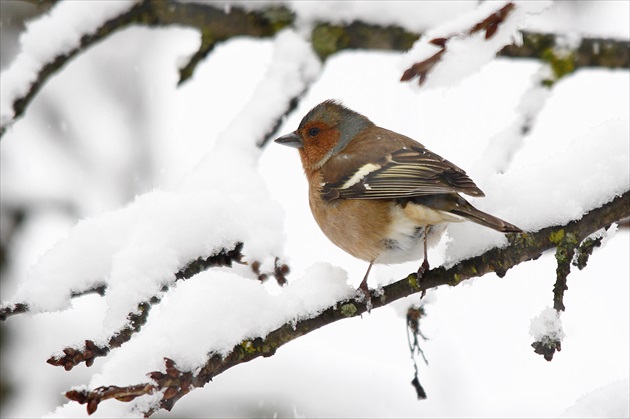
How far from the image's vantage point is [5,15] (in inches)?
266

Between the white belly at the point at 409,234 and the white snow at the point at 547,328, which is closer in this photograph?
the white snow at the point at 547,328

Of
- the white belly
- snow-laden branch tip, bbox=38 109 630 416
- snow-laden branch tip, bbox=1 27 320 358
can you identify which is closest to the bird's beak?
snow-laden branch tip, bbox=1 27 320 358

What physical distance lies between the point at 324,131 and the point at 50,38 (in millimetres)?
1593

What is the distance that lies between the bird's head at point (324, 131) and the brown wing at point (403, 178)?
0.57 m

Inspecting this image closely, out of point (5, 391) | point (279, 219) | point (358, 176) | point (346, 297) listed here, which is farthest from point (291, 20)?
point (5, 391)

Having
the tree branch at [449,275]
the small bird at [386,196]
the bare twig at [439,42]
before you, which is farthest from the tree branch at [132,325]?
the bare twig at [439,42]

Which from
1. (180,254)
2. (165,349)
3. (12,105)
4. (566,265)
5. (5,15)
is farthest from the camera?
(5,15)

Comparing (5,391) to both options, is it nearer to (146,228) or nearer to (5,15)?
(146,228)

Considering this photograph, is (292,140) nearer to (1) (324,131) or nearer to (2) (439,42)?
(1) (324,131)

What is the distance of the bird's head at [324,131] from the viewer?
4.64 m

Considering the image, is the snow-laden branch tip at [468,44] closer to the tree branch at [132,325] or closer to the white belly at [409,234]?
the white belly at [409,234]

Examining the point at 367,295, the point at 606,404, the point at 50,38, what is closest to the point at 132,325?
the point at 367,295

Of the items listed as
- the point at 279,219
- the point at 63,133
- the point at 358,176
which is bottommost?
the point at 279,219

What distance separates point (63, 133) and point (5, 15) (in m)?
1.08
